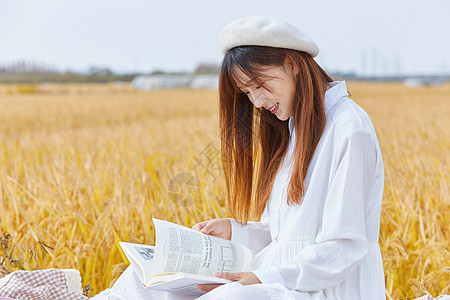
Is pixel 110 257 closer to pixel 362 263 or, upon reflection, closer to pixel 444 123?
pixel 362 263

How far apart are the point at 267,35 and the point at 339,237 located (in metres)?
0.51

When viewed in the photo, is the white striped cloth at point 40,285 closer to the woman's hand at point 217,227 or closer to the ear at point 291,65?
the woman's hand at point 217,227

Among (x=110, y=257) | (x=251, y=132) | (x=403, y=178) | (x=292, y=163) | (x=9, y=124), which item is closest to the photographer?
(x=292, y=163)

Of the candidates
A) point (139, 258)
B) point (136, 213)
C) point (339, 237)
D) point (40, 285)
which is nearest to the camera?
point (339, 237)

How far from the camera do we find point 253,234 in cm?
162

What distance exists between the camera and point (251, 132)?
164 centimetres

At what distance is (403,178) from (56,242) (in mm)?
1729

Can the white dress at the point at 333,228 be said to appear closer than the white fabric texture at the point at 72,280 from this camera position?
Yes

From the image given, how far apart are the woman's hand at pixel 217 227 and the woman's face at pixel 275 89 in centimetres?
38

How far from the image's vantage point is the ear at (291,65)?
4.51ft

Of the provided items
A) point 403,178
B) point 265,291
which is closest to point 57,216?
point 265,291

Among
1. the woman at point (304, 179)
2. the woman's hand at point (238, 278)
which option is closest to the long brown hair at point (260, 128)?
the woman at point (304, 179)

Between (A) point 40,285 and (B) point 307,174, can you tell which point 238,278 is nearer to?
(B) point 307,174

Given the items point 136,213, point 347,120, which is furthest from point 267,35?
point 136,213
